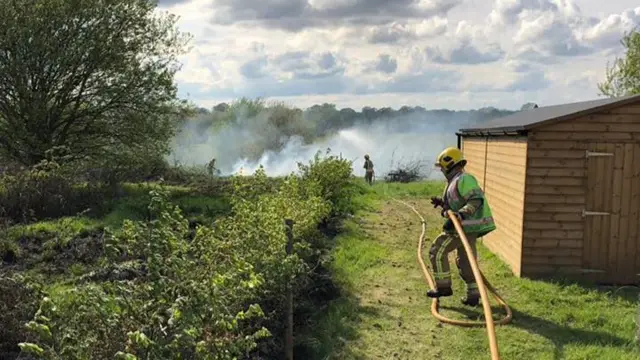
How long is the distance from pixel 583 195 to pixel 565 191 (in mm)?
271

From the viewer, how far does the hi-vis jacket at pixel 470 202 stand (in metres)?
6.73

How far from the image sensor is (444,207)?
709 centimetres

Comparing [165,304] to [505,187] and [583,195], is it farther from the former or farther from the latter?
[505,187]

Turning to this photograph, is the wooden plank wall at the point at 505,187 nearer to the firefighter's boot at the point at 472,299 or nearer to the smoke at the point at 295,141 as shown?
the firefighter's boot at the point at 472,299

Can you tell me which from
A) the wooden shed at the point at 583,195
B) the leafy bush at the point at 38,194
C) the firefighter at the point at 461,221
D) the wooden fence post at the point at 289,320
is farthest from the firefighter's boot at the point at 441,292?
the leafy bush at the point at 38,194

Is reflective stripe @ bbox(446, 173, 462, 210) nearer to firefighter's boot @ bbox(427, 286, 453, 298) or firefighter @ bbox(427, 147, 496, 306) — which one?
firefighter @ bbox(427, 147, 496, 306)

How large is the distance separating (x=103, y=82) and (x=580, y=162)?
16.4 metres

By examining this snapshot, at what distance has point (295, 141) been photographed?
52344mm

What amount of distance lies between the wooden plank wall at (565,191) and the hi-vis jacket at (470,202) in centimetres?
200

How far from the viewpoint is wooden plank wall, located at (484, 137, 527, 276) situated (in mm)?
8641

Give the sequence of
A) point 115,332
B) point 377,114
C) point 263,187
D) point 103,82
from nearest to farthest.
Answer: point 115,332 < point 263,187 < point 103,82 < point 377,114

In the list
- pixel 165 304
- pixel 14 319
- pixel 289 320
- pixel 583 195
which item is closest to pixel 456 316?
pixel 289 320

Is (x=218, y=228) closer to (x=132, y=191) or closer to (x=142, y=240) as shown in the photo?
(x=142, y=240)

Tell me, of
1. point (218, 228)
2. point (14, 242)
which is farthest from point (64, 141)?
point (218, 228)
